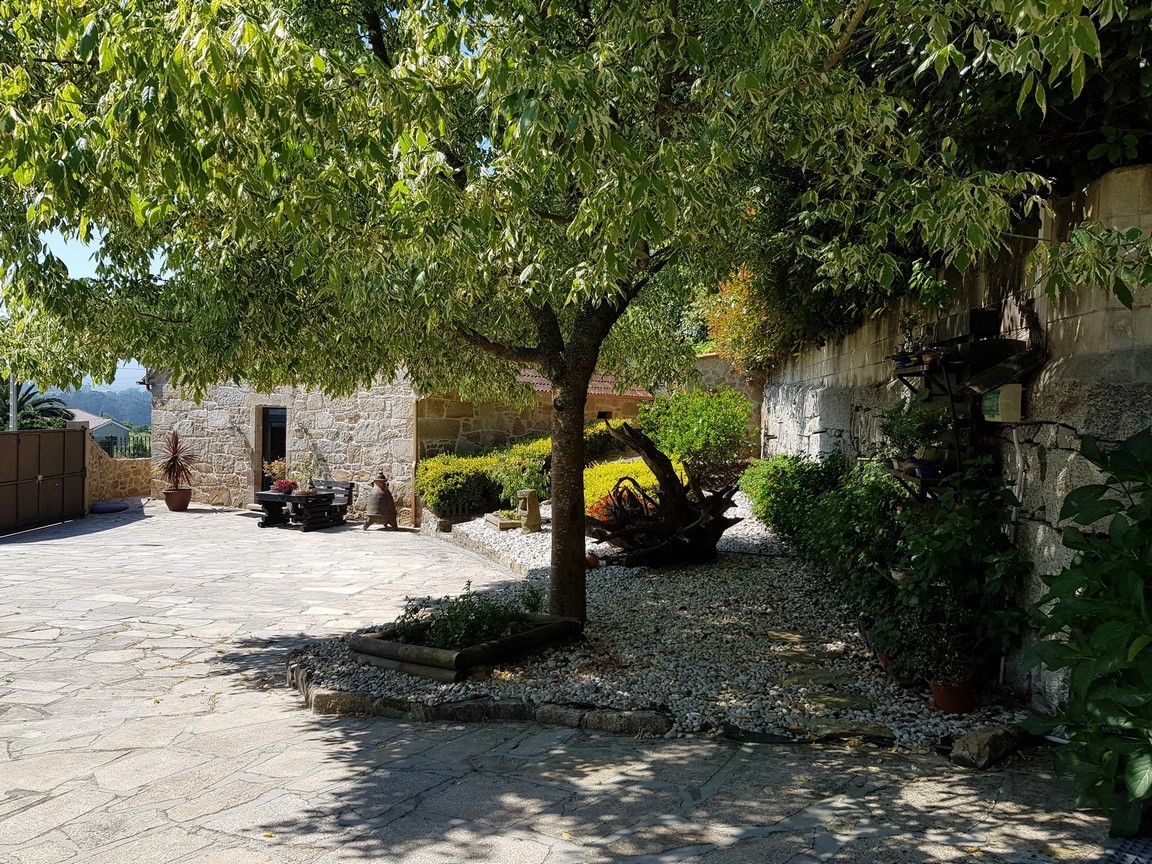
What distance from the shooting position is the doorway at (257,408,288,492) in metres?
17.3

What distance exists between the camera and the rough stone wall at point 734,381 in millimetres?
16078

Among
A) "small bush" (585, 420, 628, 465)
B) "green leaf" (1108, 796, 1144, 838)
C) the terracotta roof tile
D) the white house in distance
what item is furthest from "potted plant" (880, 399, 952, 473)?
the white house in distance

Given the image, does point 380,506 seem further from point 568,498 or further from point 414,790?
point 414,790

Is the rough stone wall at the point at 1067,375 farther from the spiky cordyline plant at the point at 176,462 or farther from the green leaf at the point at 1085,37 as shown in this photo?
the spiky cordyline plant at the point at 176,462

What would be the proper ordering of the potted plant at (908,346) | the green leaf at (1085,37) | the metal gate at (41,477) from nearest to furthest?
the green leaf at (1085,37)
the potted plant at (908,346)
the metal gate at (41,477)

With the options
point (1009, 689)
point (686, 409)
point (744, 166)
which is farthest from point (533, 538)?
point (1009, 689)

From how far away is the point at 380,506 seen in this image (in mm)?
14578

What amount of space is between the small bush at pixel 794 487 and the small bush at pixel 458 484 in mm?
5182

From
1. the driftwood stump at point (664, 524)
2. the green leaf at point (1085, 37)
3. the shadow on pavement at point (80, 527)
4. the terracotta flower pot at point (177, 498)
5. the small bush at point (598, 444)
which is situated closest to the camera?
the green leaf at point (1085, 37)

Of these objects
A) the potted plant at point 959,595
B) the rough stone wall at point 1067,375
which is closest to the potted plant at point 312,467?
the rough stone wall at point 1067,375

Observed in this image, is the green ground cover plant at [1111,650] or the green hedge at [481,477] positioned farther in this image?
the green hedge at [481,477]

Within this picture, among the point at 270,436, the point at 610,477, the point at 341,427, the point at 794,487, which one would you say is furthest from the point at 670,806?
the point at 270,436

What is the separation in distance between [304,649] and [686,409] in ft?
24.0

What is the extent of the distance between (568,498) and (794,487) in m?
3.67
